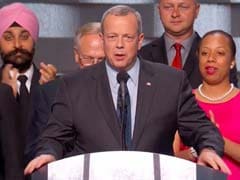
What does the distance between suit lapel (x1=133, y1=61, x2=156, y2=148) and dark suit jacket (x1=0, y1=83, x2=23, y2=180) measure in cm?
76

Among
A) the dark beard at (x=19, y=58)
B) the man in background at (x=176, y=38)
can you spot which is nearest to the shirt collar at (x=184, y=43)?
the man in background at (x=176, y=38)

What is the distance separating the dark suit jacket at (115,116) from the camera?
2.88m

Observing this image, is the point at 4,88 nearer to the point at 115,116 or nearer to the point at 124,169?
the point at 115,116

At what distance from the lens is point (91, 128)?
9.50 ft

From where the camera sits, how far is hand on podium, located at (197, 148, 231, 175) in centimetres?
246

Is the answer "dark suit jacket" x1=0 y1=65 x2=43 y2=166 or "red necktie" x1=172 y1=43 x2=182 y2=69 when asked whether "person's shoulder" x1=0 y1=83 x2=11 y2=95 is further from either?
"red necktie" x1=172 y1=43 x2=182 y2=69

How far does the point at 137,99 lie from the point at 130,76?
3.2 inches

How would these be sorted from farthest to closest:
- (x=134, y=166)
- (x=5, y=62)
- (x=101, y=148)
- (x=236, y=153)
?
(x=5, y=62), (x=236, y=153), (x=101, y=148), (x=134, y=166)

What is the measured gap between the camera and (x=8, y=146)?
3.50 meters

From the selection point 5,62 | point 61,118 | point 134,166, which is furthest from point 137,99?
point 5,62

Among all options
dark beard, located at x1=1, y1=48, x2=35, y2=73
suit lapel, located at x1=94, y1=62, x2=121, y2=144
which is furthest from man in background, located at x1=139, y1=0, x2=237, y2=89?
suit lapel, located at x1=94, y1=62, x2=121, y2=144

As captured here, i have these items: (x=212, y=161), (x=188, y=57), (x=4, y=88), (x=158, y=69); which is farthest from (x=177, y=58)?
(x=212, y=161)

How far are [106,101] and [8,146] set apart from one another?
2.41 feet

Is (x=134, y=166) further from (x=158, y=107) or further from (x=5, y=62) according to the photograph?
(x=5, y=62)
